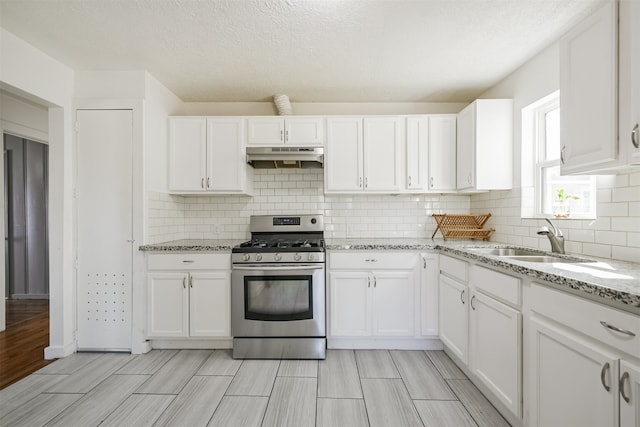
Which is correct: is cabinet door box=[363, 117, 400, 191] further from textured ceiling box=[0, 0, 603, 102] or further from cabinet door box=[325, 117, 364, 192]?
textured ceiling box=[0, 0, 603, 102]

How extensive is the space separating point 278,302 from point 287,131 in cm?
166

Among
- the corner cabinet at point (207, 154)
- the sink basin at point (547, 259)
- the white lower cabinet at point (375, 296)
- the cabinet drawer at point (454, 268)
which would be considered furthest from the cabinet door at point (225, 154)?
the sink basin at point (547, 259)

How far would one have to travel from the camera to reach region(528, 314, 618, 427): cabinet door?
3.58ft

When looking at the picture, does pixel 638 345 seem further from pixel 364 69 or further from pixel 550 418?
pixel 364 69

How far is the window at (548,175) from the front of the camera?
7.13 ft

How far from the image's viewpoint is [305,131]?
9.81 feet

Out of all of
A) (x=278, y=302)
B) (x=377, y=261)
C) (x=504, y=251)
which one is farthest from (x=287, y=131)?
(x=504, y=251)

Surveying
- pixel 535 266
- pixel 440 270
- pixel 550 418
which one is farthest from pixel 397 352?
pixel 535 266

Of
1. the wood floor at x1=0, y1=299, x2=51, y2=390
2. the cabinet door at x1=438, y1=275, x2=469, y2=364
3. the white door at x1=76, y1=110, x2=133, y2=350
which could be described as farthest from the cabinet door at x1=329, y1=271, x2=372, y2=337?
the wood floor at x1=0, y1=299, x2=51, y2=390

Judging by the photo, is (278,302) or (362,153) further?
(362,153)

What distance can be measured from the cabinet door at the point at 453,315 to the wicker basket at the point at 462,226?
663 millimetres

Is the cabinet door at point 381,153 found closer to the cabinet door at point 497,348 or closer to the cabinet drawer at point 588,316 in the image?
the cabinet door at point 497,348

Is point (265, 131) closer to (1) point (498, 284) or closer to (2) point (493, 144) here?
(2) point (493, 144)

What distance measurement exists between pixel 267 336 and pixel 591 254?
2449 millimetres
